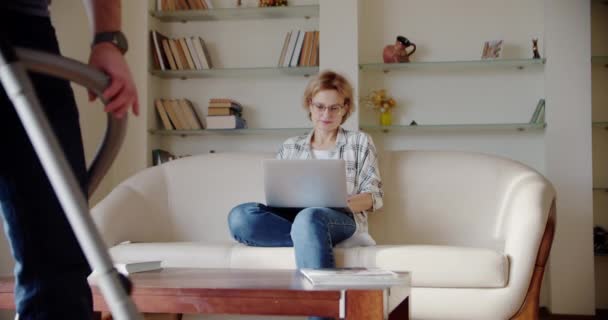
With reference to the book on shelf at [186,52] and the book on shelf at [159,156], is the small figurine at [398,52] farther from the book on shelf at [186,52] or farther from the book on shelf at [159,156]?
the book on shelf at [159,156]

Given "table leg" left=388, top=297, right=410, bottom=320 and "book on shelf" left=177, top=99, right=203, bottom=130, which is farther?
"book on shelf" left=177, top=99, right=203, bottom=130

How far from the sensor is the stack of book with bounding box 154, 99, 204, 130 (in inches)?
163

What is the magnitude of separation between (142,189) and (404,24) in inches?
73.0

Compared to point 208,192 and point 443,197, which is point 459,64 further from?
point 208,192

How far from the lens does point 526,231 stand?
8.54 feet

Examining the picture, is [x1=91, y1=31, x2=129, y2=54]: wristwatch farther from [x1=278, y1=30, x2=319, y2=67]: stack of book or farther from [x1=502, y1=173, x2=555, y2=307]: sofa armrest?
[x1=278, y1=30, x2=319, y2=67]: stack of book

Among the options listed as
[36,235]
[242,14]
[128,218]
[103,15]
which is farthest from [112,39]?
[242,14]

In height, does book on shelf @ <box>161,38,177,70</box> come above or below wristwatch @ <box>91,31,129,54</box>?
above

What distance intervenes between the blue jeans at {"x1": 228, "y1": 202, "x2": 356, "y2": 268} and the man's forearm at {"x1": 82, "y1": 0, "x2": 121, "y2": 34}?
5.54ft

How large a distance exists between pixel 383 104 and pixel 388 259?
60.8 inches

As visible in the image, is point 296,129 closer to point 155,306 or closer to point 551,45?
point 551,45

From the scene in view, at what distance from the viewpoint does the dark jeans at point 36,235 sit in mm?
735

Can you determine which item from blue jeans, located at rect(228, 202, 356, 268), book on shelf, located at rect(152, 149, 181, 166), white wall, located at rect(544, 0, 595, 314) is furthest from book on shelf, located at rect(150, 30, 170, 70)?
white wall, located at rect(544, 0, 595, 314)

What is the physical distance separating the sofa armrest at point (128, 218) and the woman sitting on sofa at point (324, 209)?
0.53 meters
